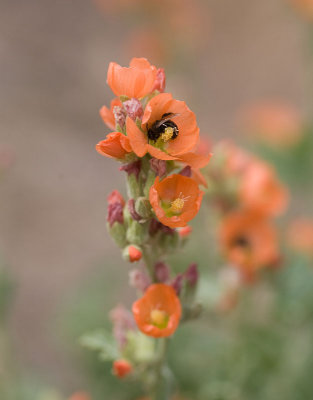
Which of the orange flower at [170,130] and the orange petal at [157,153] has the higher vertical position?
the orange flower at [170,130]

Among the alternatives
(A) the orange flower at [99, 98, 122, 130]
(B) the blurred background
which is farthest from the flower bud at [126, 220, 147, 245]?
(B) the blurred background

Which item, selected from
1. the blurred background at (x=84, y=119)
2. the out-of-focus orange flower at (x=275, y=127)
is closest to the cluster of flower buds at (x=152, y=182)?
the blurred background at (x=84, y=119)

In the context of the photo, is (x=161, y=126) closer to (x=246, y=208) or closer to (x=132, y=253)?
(x=132, y=253)

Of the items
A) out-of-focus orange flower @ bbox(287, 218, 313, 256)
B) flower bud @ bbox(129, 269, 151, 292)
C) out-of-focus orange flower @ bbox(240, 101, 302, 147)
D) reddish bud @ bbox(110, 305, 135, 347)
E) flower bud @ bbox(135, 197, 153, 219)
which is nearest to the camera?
flower bud @ bbox(135, 197, 153, 219)

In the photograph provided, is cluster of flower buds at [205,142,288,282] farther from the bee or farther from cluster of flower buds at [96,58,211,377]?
the bee

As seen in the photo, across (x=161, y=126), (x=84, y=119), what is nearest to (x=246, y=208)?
(x=161, y=126)

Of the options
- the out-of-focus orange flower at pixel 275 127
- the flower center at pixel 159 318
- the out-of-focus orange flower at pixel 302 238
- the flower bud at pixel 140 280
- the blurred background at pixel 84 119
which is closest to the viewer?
the flower center at pixel 159 318

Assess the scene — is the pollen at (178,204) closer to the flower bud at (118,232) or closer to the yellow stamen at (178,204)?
the yellow stamen at (178,204)
